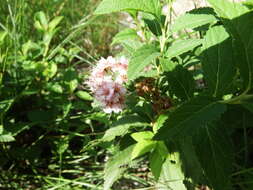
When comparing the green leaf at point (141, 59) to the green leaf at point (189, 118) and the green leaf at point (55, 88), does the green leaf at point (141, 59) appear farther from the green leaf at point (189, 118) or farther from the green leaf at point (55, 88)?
the green leaf at point (55, 88)

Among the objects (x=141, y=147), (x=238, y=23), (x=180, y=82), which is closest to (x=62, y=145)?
(x=141, y=147)

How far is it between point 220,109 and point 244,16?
0.68 ft

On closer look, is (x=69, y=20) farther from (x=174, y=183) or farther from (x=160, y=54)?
(x=174, y=183)

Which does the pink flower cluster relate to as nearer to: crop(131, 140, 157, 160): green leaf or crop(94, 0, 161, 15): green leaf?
crop(131, 140, 157, 160): green leaf

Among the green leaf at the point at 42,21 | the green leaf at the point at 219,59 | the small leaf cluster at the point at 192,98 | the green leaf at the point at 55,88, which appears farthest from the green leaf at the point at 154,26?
the green leaf at the point at 42,21

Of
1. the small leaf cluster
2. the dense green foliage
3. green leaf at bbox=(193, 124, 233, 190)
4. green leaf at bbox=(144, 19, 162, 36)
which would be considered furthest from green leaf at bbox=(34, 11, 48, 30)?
green leaf at bbox=(193, 124, 233, 190)

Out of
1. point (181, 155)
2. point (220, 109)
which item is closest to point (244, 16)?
point (220, 109)

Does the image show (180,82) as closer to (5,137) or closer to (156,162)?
(156,162)

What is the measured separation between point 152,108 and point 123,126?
12 centimetres

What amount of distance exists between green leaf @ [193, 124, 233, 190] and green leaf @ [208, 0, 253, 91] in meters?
0.25

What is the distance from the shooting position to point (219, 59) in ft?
2.66

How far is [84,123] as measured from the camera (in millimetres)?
1678

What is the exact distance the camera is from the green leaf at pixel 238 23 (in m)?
0.68

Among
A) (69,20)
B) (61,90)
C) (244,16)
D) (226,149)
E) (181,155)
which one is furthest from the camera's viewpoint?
(69,20)
